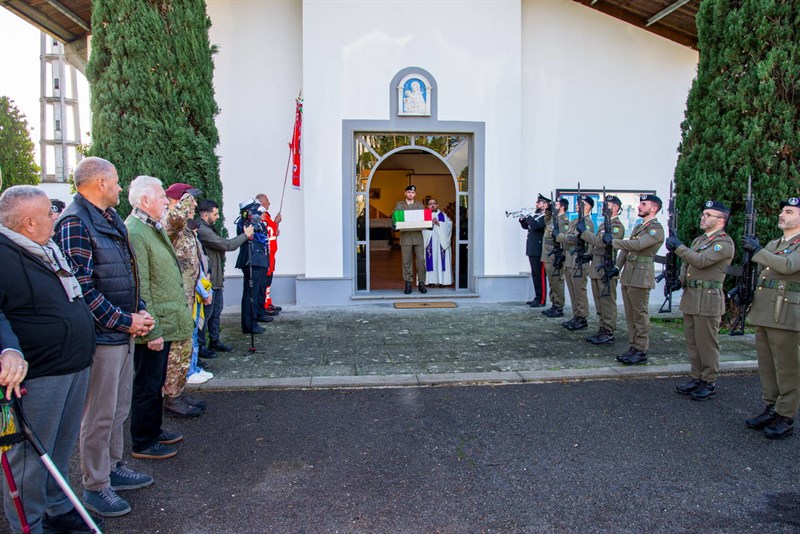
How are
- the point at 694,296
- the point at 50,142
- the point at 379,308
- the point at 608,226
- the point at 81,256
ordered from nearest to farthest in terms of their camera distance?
1. the point at 81,256
2. the point at 694,296
3. the point at 608,226
4. the point at 379,308
5. the point at 50,142

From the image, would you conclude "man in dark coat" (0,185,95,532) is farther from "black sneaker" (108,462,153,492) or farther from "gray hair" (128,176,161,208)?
"gray hair" (128,176,161,208)

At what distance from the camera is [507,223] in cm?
1012

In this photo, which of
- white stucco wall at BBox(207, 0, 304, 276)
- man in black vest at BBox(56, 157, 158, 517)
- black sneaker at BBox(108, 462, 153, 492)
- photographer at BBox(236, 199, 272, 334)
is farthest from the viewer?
white stucco wall at BBox(207, 0, 304, 276)

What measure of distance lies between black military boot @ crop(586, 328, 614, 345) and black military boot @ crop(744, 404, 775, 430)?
259 centimetres

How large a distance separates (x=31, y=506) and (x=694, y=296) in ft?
17.1

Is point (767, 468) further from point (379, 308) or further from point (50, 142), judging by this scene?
point (50, 142)

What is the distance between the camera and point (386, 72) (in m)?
9.62

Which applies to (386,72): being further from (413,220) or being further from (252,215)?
(252,215)

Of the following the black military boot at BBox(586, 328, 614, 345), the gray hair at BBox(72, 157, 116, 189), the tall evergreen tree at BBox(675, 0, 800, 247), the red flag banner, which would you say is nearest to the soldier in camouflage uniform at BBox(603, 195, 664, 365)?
the black military boot at BBox(586, 328, 614, 345)

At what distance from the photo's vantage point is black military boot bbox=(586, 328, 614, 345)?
7012mm

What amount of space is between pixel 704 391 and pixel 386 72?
23.3 feet

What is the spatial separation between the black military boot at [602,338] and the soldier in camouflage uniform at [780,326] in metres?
2.53

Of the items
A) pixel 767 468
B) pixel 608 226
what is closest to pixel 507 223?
pixel 608 226

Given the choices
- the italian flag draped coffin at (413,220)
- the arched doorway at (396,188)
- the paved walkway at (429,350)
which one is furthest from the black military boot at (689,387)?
the arched doorway at (396,188)
